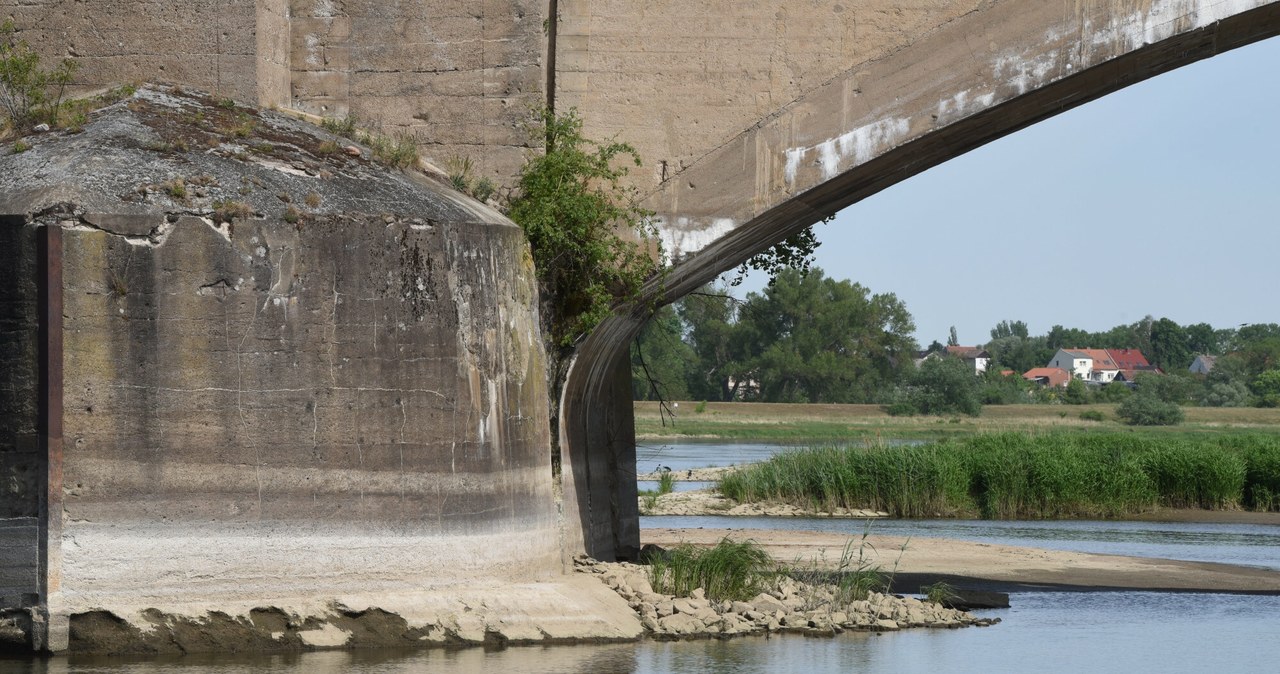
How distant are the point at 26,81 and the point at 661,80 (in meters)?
5.04

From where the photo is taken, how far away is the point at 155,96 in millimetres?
13367

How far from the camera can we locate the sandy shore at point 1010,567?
16688mm

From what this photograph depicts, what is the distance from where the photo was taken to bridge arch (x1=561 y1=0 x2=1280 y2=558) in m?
12.2

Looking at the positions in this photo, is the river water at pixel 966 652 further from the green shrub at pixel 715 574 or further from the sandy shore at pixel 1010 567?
the green shrub at pixel 715 574

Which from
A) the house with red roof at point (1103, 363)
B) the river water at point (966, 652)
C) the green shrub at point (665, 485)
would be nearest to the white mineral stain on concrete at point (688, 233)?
the river water at point (966, 652)

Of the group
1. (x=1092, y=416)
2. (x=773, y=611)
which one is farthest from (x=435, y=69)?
(x=1092, y=416)

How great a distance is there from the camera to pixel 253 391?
450 inches

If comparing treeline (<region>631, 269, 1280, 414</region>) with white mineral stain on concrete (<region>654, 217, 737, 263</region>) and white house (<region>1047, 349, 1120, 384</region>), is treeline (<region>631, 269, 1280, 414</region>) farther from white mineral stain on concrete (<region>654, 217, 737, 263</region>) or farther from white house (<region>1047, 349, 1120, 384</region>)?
white mineral stain on concrete (<region>654, 217, 737, 263</region>)

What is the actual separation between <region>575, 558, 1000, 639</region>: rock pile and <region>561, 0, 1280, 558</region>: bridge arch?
1414 millimetres

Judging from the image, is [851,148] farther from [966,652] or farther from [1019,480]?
[1019,480]

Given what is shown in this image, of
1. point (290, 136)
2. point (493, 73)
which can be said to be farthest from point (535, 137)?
point (290, 136)

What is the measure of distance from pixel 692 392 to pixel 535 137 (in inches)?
2469

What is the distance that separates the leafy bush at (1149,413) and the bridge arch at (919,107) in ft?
186

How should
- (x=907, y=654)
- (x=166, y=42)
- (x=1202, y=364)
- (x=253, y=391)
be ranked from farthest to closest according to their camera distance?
(x=1202, y=364), (x=166, y=42), (x=907, y=654), (x=253, y=391)
